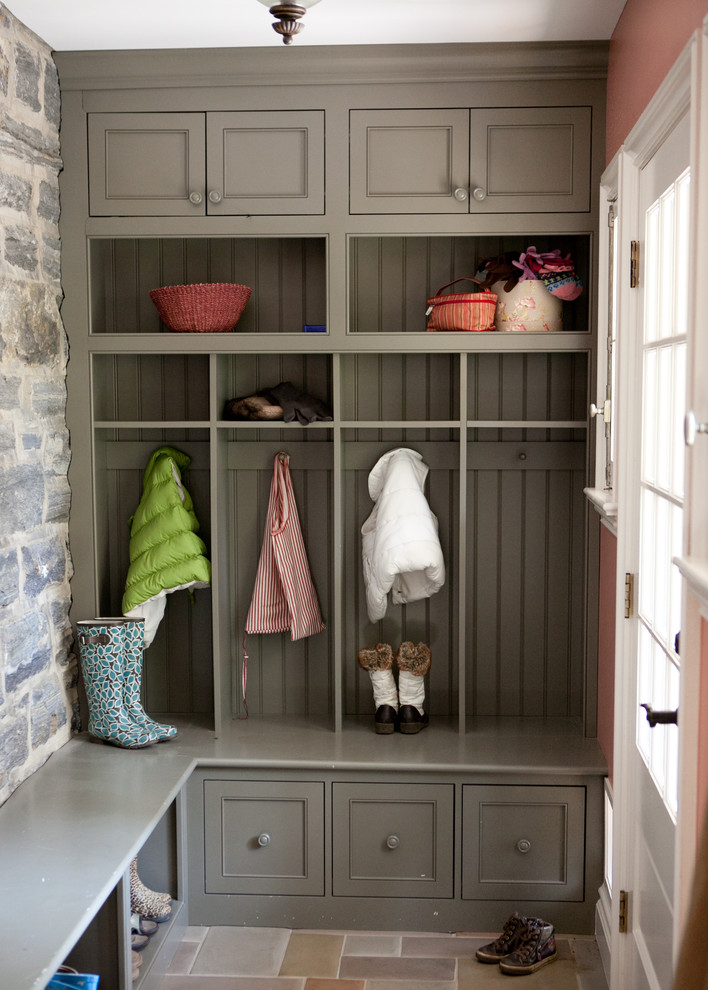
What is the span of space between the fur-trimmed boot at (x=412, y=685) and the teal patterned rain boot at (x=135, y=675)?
30.5 inches

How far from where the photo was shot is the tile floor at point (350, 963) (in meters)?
2.77

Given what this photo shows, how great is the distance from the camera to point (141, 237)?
10.5 feet

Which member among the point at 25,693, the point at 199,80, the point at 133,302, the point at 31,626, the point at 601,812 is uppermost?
the point at 199,80

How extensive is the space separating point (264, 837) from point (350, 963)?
450 millimetres

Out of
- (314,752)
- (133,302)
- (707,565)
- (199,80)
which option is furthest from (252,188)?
(707,565)

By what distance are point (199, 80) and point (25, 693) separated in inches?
78.2

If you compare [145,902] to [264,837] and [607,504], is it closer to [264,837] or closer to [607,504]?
[264,837]

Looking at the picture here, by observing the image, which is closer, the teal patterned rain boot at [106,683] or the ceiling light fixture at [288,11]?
the ceiling light fixture at [288,11]

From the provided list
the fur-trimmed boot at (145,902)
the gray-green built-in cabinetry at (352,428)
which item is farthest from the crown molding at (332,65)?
the fur-trimmed boot at (145,902)

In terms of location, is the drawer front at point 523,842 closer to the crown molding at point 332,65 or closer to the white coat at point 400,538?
the white coat at point 400,538

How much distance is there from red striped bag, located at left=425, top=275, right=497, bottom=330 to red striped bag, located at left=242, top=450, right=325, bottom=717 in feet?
2.51

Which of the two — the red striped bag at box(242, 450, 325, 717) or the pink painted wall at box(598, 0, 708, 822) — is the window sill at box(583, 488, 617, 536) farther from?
the red striped bag at box(242, 450, 325, 717)

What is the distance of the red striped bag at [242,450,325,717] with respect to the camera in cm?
345

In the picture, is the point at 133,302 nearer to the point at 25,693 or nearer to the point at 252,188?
the point at 252,188
